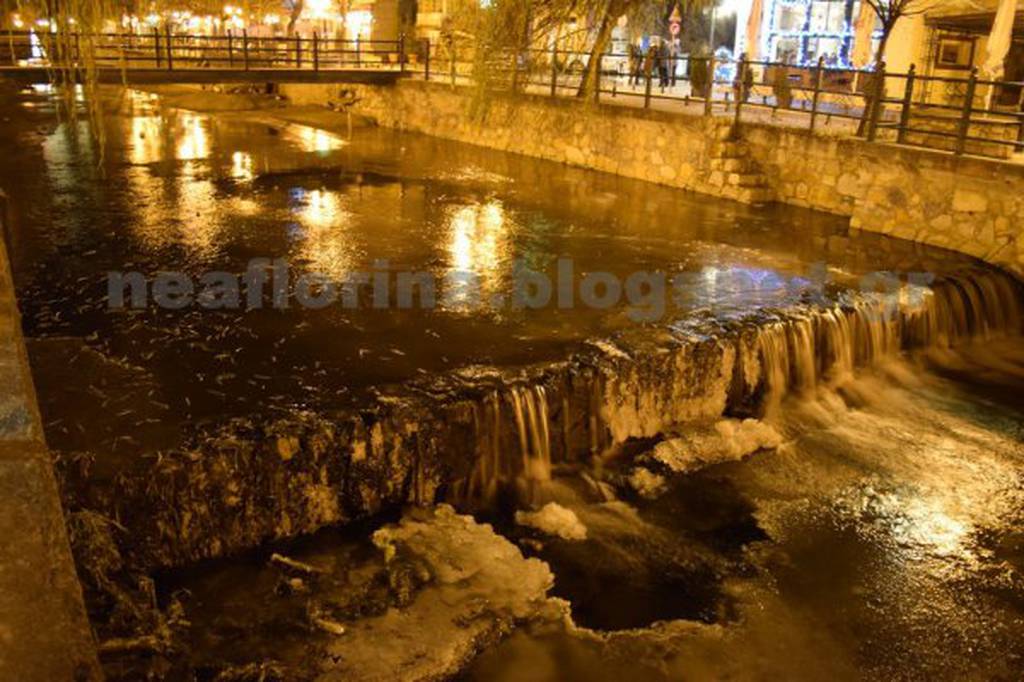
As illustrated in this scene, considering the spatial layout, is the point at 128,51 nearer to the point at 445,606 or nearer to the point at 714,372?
the point at 714,372

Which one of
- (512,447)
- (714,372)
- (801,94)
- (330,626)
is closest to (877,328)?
(714,372)

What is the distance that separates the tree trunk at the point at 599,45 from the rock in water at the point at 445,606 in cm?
1294

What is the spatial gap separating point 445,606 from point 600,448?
253cm

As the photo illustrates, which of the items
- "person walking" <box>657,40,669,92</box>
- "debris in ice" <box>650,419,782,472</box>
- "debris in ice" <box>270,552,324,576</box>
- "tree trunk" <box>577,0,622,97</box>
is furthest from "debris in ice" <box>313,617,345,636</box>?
"person walking" <box>657,40,669,92</box>

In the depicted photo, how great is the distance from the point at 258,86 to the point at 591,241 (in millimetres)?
21859

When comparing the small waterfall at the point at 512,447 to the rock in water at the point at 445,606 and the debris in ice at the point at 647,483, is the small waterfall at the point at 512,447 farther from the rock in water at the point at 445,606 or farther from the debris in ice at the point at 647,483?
the debris in ice at the point at 647,483

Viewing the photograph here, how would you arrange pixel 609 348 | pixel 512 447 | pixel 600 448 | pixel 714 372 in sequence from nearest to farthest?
pixel 512 447 < pixel 600 448 < pixel 609 348 < pixel 714 372

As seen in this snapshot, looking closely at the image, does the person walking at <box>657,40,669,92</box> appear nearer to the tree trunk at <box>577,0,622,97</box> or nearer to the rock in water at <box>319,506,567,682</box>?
the tree trunk at <box>577,0,622,97</box>

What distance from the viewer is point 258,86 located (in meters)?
30.5

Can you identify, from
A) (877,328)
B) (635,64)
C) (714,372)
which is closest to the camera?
(714,372)

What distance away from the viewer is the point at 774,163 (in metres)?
15.3

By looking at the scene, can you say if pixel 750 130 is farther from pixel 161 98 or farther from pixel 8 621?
pixel 161 98

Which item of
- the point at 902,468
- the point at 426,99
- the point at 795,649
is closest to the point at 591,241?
the point at 902,468

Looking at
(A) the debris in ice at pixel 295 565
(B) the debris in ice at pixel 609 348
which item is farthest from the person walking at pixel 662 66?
(A) the debris in ice at pixel 295 565
